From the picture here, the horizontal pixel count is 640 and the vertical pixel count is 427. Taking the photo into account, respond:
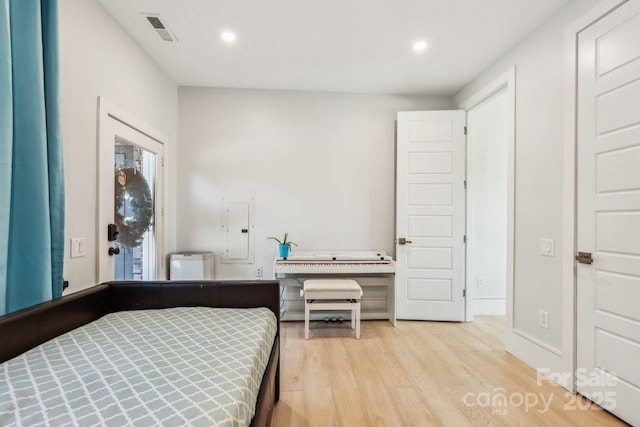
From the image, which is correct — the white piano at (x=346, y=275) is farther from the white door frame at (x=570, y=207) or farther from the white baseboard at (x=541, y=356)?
the white door frame at (x=570, y=207)

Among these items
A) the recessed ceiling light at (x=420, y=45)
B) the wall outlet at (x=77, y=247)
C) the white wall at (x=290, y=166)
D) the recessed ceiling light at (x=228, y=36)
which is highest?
the recessed ceiling light at (x=228, y=36)

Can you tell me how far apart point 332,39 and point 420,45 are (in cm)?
77

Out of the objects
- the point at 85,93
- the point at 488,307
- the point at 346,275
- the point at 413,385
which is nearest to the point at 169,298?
the point at 85,93

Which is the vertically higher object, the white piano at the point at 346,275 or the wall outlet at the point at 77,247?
the wall outlet at the point at 77,247

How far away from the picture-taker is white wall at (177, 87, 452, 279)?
3.39 meters

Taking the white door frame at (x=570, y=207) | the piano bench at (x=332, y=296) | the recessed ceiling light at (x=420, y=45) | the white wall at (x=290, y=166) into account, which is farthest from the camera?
the white wall at (x=290, y=166)

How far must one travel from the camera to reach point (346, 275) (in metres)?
3.38

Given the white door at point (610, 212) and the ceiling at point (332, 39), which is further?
the ceiling at point (332, 39)

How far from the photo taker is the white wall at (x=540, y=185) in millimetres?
2057

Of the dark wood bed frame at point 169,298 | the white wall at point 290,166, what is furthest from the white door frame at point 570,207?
the dark wood bed frame at point 169,298

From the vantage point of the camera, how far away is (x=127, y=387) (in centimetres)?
95

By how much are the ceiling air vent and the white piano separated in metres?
2.23

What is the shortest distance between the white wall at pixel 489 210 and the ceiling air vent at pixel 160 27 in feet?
11.0

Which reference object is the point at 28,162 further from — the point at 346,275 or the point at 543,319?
the point at 543,319
